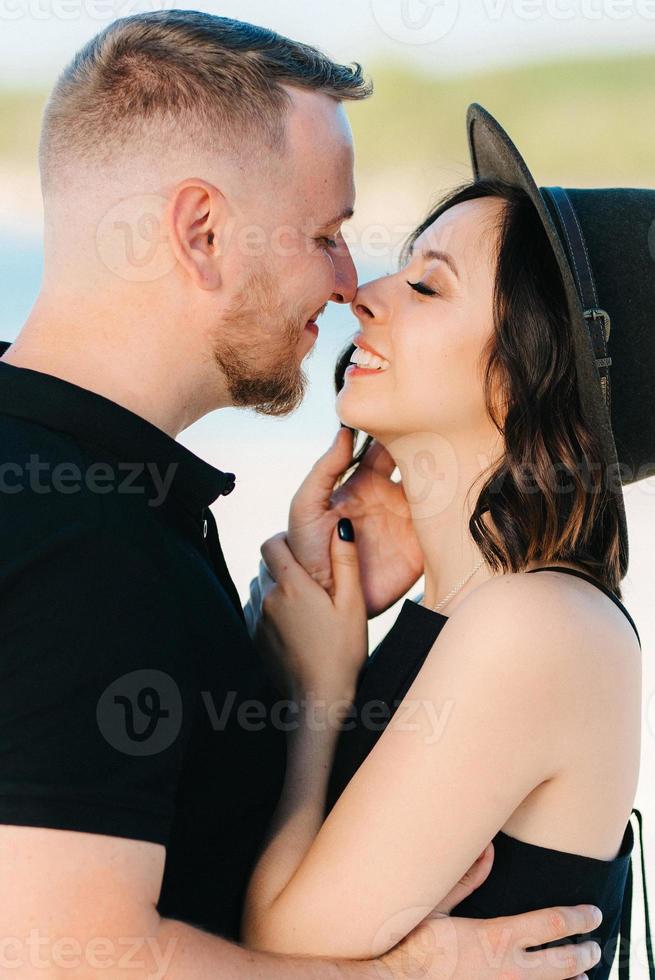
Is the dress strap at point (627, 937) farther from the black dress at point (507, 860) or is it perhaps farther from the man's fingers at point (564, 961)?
the man's fingers at point (564, 961)

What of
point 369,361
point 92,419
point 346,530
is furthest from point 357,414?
point 92,419

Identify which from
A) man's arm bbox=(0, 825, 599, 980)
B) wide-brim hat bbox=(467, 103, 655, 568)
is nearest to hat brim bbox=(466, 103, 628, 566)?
wide-brim hat bbox=(467, 103, 655, 568)

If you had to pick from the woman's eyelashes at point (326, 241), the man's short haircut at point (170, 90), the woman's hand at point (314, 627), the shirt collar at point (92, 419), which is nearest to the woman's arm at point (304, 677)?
the woman's hand at point (314, 627)

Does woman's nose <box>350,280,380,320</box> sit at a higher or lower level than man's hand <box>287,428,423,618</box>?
higher

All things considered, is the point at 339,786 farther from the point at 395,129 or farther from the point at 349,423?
the point at 395,129

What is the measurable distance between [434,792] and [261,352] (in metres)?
0.65

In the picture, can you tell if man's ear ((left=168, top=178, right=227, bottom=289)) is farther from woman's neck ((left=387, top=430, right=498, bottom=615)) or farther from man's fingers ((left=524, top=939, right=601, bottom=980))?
man's fingers ((left=524, top=939, right=601, bottom=980))

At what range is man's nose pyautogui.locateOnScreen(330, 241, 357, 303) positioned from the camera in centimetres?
171

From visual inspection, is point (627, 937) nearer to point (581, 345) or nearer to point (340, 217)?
point (581, 345)

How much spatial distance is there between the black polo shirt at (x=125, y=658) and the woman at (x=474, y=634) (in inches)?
5.0

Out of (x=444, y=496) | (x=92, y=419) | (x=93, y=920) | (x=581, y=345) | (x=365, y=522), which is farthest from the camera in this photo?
(x=365, y=522)

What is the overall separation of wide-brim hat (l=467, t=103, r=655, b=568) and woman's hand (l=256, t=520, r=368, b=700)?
0.41 metres

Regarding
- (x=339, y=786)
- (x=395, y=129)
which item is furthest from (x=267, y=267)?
(x=395, y=129)

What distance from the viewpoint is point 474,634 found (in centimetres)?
136
